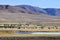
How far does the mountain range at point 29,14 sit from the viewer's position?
7.99 metres

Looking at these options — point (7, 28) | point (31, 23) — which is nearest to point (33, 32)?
point (31, 23)

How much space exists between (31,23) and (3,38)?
1.21m

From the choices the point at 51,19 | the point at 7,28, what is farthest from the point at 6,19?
the point at 51,19

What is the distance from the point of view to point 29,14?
8219 millimetres

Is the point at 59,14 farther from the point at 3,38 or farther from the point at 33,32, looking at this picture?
the point at 3,38

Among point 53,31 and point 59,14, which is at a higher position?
point 59,14

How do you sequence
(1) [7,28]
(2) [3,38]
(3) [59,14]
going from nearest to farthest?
(2) [3,38]
(1) [7,28]
(3) [59,14]

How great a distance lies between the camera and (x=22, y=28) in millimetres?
7695

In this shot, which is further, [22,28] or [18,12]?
[18,12]

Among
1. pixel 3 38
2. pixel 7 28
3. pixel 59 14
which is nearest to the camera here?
pixel 3 38

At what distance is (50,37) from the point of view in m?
7.32

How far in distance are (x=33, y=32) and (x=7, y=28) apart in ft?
2.84

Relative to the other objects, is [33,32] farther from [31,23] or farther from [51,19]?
[51,19]

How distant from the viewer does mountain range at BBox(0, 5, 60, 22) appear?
799cm
